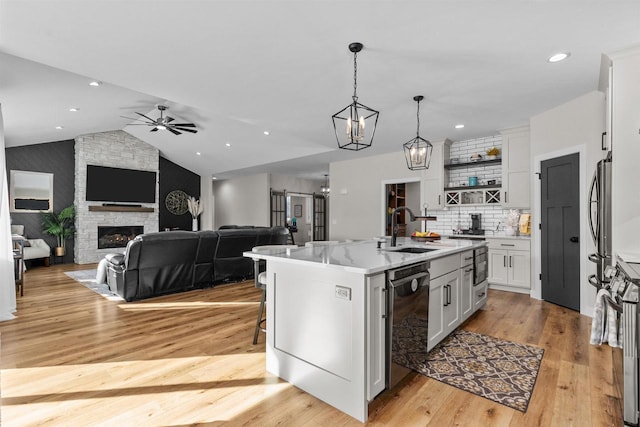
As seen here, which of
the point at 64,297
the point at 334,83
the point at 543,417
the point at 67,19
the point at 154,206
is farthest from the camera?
the point at 154,206

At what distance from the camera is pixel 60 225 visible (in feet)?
25.0

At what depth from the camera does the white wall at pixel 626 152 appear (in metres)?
2.75

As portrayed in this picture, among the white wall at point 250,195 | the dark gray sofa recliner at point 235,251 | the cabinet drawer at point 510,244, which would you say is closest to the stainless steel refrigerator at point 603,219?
the cabinet drawer at point 510,244

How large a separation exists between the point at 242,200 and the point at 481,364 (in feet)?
31.1

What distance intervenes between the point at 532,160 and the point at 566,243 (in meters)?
1.28

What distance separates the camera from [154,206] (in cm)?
935

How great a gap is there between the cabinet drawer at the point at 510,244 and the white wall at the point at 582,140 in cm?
32

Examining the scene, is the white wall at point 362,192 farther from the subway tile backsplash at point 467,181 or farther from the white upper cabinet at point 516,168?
the white upper cabinet at point 516,168

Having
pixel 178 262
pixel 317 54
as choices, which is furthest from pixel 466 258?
pixel 178 262

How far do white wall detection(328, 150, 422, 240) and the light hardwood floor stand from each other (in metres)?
3.68

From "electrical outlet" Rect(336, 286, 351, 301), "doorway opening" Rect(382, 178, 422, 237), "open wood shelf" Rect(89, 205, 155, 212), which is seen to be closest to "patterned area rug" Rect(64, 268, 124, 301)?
"open wood shelf" Rect(89, 205, 155, 212)

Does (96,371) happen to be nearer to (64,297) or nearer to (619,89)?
(64,297)

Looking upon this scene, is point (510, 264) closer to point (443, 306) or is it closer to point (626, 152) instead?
point (626, 152)

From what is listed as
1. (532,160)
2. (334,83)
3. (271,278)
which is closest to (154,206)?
(334,83)
